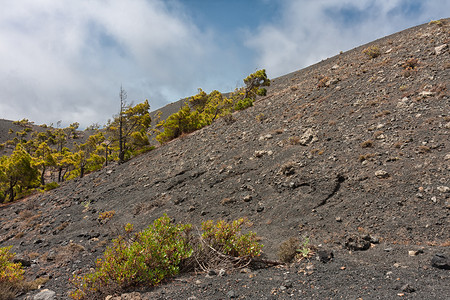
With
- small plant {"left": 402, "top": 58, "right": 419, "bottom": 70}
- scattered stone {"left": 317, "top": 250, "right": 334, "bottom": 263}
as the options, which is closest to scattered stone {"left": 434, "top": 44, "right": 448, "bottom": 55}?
small plant {"left": 402, "top": 58, "right": 419, "bottom": 70}

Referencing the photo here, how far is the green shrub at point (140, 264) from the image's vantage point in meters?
5.14

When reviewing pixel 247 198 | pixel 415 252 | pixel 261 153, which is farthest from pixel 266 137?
pixel 415 252

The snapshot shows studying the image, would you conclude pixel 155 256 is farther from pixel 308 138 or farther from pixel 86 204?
pixel 86 204

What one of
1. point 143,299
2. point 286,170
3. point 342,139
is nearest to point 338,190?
point 286,170

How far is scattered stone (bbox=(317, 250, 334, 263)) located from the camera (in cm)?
524

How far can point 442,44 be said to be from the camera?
1412cm

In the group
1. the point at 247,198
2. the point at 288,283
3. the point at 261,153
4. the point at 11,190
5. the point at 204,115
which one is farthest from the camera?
the point at 204,115

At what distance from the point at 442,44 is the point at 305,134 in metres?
10.6

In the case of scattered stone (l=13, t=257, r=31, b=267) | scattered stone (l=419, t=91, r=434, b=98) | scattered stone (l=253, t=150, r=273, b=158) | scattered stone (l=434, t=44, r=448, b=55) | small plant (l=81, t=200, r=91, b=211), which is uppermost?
scattered stone (l=434, t=44, r=448, b=55)

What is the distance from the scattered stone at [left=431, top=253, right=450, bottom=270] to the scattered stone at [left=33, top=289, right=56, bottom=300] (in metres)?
8.28

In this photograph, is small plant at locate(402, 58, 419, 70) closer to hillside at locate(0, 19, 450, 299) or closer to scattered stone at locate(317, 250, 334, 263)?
hillside at locate(0, 19, 450, 299)

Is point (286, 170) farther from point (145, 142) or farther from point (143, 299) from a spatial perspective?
point (145, 142)

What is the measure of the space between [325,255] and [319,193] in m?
3.29

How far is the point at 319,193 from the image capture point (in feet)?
27.3
